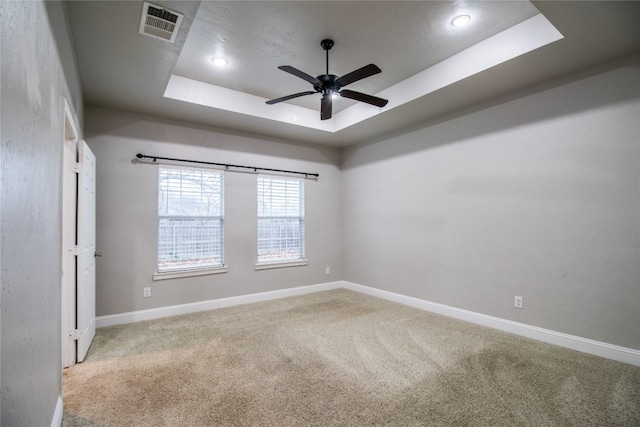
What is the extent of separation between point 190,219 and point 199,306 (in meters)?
1.21

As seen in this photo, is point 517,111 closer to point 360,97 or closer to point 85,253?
point 360,97

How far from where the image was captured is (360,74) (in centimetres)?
262

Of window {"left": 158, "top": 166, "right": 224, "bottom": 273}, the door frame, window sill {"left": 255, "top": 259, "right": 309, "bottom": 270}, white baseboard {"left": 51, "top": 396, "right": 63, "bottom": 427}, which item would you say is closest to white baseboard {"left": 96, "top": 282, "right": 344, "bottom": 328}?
window sill {"left": 255, "top": 259, "right": 309, "bottom": 270}

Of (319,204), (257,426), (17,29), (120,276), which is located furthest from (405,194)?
(17,29)

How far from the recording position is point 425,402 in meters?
2.12

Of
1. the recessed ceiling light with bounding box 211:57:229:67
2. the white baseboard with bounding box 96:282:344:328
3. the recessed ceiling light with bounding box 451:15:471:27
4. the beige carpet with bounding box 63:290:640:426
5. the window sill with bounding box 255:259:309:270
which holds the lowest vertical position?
the beige carpet with bounding box 63:290:640:426

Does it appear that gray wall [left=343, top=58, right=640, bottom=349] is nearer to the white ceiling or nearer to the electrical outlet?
the electrical outlet

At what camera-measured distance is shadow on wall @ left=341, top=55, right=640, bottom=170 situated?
2.81 metres

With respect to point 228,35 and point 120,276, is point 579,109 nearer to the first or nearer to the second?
point 228,35

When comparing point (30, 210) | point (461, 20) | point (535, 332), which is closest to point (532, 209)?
point (535, 332)

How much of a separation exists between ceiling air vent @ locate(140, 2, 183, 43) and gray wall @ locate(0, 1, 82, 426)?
0.49 metres

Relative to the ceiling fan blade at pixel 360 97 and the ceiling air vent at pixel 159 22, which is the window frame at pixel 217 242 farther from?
the ceiling fan blade at pixel 360 97

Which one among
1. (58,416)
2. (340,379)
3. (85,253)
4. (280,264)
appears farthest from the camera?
(280,264)

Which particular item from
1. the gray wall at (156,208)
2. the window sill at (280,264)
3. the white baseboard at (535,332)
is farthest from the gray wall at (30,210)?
the white baseboard at (535,332)
